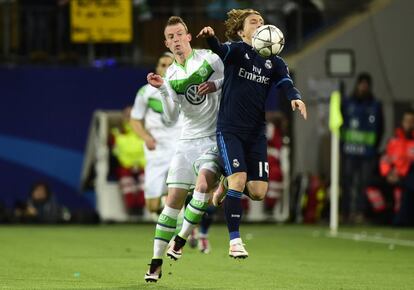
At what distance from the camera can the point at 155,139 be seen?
52.9 ft

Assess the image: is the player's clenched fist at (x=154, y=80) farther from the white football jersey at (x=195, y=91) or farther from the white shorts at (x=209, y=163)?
the white shorts at (x=209, y=163)

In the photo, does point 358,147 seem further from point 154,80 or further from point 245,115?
point 154,80

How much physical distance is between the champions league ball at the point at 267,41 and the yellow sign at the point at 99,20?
13.3m

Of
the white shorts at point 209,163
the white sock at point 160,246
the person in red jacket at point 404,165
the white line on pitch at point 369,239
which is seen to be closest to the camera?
the white sock at point 160,246

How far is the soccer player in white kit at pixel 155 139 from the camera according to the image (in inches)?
622

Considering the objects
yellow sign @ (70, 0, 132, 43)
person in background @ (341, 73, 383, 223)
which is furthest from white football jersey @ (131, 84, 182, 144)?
yellow sign @ (70, 0, 132, 43)

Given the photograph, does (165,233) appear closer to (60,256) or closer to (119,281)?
(119,281)

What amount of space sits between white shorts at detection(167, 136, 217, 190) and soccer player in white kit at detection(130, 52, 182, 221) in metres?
4.34

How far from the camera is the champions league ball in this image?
1073 cm

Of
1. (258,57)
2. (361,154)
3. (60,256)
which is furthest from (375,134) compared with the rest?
(258,57)

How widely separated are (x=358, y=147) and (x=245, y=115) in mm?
12099

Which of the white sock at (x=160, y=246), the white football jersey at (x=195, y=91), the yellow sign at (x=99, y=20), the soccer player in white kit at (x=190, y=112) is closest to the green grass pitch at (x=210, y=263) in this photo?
the white sock at (x=160, y=246)

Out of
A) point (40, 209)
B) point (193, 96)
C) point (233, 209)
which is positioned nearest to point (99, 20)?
point (40, 209)

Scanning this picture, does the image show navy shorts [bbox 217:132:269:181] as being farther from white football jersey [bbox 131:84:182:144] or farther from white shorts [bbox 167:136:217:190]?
white football jersey [bbox 131:84:182:144]
